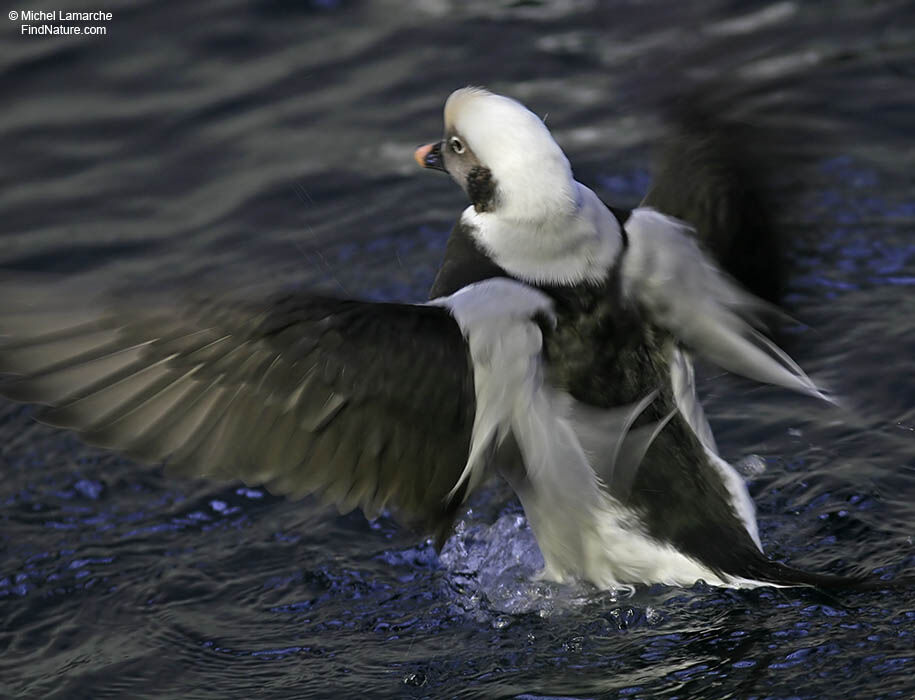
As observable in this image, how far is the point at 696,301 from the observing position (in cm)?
303

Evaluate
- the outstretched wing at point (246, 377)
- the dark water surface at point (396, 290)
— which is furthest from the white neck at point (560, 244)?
the dark water surface at point (396, 290)

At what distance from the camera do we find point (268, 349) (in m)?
2.71

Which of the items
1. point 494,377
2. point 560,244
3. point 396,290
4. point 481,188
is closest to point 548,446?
point 494,377

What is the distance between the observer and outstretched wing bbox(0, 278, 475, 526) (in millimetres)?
2656

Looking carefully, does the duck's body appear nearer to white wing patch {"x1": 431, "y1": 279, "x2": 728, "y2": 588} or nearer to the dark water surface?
white wing patch {"x1": 431, "y1": 279, "x2": 728, "y2": 588}

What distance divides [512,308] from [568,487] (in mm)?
510

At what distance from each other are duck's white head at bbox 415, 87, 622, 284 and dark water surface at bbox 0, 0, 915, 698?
51 centimetres

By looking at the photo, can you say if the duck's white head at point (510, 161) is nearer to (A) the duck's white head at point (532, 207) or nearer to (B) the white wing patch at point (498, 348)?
(A) the duck's white head at point (532, 207)

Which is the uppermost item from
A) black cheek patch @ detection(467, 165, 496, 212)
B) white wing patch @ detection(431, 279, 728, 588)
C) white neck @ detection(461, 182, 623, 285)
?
black cheek patch @ detection(467, 165, 496, 212)

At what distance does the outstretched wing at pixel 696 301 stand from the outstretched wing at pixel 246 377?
55 centimetres

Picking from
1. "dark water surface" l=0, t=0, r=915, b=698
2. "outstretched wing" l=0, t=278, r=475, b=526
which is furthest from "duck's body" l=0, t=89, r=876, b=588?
"dark water surface" l=0, t=0, r=915, b=698

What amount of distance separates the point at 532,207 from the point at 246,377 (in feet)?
2.39

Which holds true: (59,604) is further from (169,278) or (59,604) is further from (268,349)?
(169,278)

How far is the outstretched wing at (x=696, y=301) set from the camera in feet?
9.85
